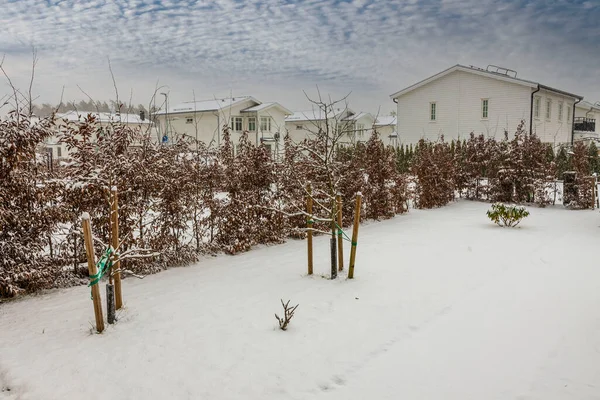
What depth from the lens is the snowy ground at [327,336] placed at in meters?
3.39

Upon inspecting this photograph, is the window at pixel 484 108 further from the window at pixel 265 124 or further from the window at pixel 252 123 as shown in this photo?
the window at pixel 252 123

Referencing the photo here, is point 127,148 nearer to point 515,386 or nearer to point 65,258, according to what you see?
point 65,258

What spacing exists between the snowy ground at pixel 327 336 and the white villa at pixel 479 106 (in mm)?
18724

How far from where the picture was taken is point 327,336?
4.21 meters

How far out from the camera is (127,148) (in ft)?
21.6

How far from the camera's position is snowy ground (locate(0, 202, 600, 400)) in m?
3.39

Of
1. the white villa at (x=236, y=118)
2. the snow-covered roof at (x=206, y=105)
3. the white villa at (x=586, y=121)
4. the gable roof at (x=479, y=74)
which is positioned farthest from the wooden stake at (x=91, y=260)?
the white villa at (x=586, y=121)

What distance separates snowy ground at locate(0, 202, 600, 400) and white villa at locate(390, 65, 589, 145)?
1872cm

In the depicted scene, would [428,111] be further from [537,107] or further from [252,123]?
[252,123]

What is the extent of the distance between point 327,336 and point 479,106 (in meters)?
23.7

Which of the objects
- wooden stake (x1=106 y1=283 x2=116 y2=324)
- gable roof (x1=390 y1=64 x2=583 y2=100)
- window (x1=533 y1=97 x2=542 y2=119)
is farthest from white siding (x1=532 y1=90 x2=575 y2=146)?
wooden stake (x1=106 y1=283 x2=116 y2=324)

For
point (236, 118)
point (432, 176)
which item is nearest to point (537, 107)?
point (432, 176)

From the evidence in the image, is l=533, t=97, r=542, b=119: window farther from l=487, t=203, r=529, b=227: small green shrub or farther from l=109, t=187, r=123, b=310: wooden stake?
l=109, t=187, r=123, b=310: wooden stake

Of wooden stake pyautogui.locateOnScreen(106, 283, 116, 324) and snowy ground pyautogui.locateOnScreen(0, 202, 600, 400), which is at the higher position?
wooden stake pyautogui.locateOnScreen(106, 283, 116, 324)
